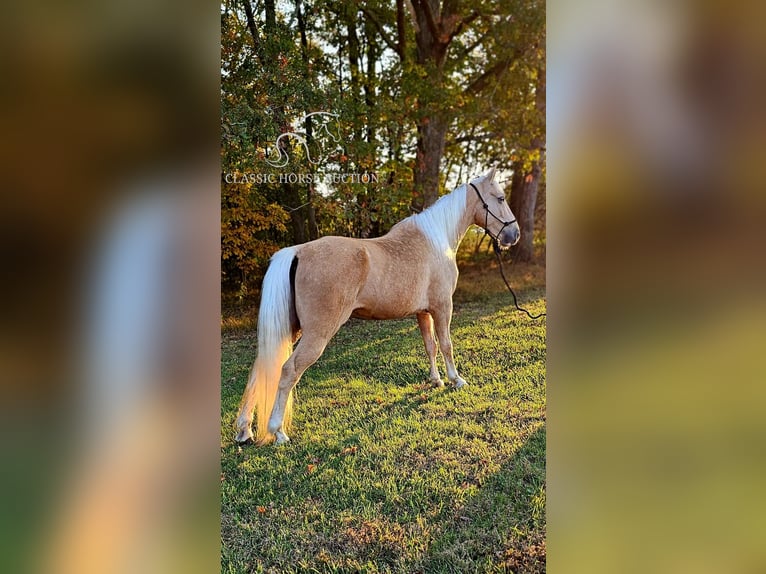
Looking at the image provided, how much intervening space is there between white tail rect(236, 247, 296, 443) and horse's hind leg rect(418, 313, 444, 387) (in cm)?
61

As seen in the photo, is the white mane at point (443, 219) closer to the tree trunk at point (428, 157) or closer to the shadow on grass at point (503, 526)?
the tree trunk at point (428, 157)

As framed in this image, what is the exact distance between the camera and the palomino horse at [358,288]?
1.97 m

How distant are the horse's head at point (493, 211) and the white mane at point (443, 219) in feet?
0.17

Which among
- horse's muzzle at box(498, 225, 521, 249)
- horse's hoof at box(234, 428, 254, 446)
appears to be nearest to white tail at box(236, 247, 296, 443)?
horse's hoof at box(234, 428, 254, 446)

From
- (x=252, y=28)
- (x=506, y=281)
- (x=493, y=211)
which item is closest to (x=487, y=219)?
(x=493, y=211)

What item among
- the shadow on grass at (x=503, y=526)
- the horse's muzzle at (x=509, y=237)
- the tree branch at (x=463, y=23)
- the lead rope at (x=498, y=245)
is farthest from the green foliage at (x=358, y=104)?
the shadow on grass at (x=503, y=526)

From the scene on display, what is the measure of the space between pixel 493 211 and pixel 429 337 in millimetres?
646
